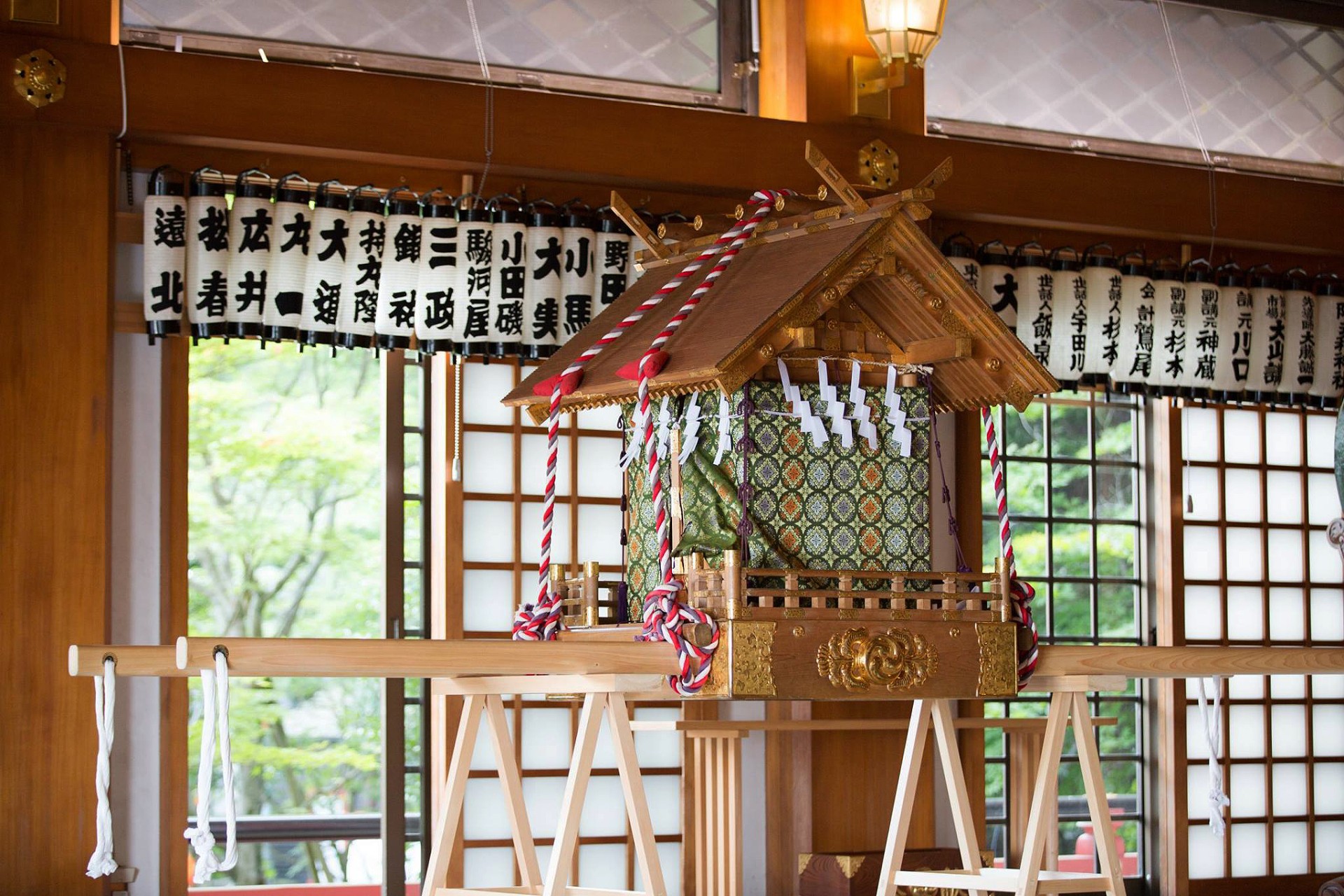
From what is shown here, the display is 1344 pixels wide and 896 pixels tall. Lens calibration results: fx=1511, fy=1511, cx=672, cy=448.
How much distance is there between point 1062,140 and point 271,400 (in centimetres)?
663

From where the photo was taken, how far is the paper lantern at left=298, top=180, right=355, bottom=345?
468 cm

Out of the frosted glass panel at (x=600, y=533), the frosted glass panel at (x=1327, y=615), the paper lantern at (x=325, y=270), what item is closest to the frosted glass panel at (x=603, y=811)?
the frosted glass panel at (x=600, y=533)

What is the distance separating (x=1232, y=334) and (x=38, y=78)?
4370mm

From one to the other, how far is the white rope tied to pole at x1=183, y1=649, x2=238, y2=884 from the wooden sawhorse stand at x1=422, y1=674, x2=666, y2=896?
0.66 m

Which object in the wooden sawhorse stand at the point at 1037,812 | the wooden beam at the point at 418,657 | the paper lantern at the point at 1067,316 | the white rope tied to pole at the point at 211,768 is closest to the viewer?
the white rope tied to pole at the point at 211,768

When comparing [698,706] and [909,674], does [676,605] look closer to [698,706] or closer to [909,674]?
[909,674]

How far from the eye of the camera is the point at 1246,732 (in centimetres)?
620

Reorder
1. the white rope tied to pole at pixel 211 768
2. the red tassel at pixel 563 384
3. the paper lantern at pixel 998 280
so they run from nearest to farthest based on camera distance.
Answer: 1. the white rope tied to pole at pixel 211 768
2. the red tassel at pixel 563 384
3. the paper lantern at pixel 998 280

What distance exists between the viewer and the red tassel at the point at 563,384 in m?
3.72

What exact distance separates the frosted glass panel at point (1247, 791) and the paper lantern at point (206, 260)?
4325mm

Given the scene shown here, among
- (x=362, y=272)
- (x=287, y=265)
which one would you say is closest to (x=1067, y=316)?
(x=362, y=272)

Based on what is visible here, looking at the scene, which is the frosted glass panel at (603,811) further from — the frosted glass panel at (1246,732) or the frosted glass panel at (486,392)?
the frosted glass panel at (1246,732)

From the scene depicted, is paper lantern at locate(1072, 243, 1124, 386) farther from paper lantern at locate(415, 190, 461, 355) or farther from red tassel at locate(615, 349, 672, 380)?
red tassel at locate(615, 349, 672, 380)

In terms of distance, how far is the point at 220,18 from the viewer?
193 inches
